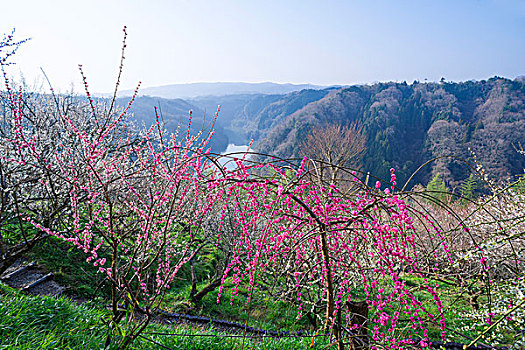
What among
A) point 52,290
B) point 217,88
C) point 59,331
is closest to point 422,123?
point 52,290

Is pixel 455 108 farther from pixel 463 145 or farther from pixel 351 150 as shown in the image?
pixel 351 150

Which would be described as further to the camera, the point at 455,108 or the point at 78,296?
the point at 455,108

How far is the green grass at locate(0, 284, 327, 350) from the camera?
2303 mm

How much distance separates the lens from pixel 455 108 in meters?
46.3

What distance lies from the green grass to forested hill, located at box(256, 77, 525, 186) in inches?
1177

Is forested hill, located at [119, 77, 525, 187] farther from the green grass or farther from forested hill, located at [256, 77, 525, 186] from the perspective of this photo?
the green grass

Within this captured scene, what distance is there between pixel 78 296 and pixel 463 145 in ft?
143

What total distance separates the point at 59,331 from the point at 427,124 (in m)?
51.6

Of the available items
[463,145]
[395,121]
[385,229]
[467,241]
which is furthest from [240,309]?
[395,121]

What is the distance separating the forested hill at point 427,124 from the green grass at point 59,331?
2989 centimetres

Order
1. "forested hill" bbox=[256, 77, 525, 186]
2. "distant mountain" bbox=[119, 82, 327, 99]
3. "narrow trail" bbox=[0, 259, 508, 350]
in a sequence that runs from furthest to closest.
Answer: "distant mountain" bbox=[119, 82, 327, 99]
"forested hill" bbox=[256, 77, 525, 186]
"narrow trail" bbox=[0, 259, 508, 350]

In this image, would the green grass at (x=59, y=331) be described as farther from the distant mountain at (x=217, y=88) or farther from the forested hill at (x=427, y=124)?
the distant mountain at (x=217, y=88)

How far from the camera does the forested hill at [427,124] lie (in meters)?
34.7

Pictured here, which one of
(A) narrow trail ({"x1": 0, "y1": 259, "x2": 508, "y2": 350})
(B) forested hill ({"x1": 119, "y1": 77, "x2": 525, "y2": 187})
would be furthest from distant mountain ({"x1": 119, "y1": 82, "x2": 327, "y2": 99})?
(A) narrow trail ({"x1": 0, "y1": 259, "x2": 508, "y2": 350})
